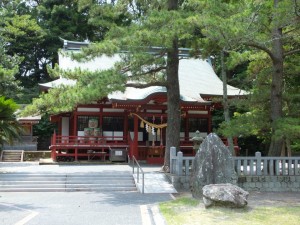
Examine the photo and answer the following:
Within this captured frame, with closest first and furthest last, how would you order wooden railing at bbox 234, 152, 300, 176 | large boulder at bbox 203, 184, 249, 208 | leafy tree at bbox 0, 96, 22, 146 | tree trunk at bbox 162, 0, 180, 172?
large boulder at bbox 203, 184, 249, 208 < wooden railing at bbox 234, 152, 300, 176 < leafy tree at bbox 0, 96, 22, 146 < tree trunk at bbox 162, 0, 180, 172

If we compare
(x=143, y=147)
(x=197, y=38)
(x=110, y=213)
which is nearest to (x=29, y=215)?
(x=110, y=213)

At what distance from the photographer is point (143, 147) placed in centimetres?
2120

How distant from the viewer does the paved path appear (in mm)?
8734

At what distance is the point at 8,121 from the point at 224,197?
1066cm

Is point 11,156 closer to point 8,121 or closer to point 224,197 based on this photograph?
point 8,121

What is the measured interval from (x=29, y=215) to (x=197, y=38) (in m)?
9.33

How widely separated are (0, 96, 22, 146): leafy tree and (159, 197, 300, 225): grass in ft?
27.8

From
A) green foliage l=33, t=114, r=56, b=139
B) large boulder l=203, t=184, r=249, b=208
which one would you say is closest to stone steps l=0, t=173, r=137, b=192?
large boulder l=203, t=184, r=249, b=208

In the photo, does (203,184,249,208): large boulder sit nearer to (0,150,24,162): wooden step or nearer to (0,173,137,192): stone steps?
(0,173,137,192): stone steps

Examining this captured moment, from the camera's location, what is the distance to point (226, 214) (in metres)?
9.27

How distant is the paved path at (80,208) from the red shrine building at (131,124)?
7.43 meters

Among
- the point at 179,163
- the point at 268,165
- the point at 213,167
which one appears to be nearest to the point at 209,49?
the point at 179,163

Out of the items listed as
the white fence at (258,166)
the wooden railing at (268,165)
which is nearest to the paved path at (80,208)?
the white fence at (258,166)

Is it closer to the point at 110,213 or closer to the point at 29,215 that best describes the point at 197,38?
the point at 110,213
